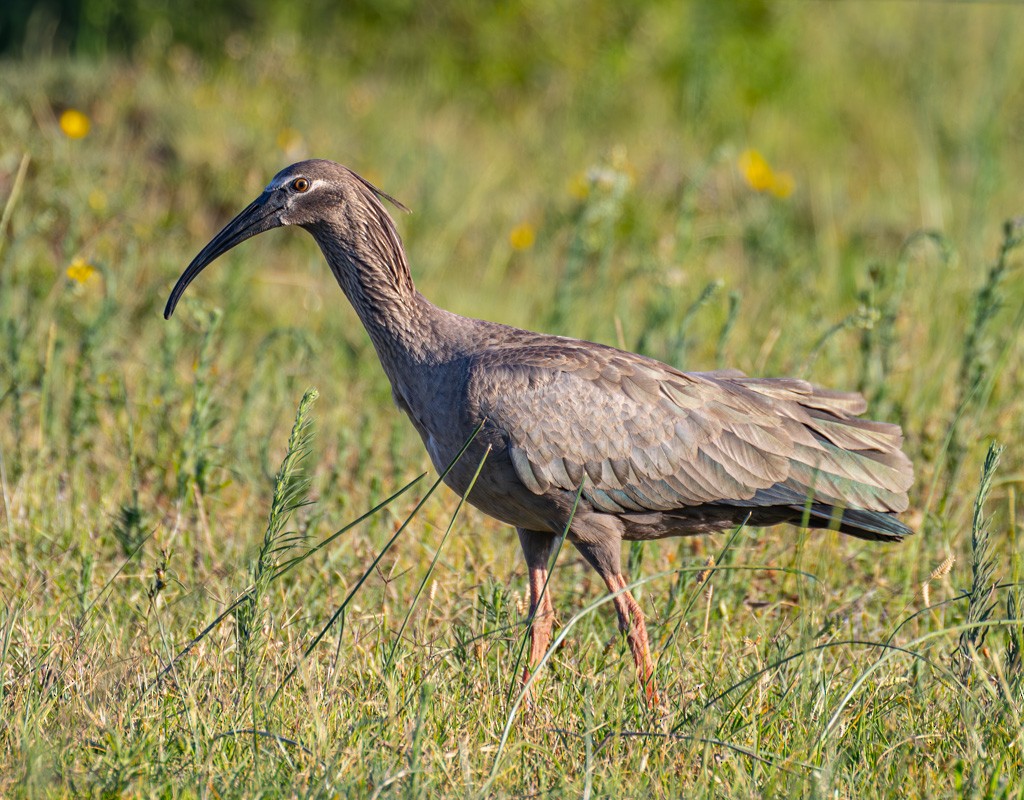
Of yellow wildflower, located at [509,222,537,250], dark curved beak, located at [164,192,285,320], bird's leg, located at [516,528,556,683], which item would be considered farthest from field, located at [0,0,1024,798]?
dark curved beak, located at [164,192,285,320]

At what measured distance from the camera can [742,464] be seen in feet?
13.7

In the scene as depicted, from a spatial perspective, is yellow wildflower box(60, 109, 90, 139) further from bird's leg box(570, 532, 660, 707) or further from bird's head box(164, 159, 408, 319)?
bird's leg box(570, 532, 660, 707)

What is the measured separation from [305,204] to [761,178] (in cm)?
441

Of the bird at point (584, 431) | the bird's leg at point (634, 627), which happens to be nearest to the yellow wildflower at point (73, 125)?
the bird at point (584, 431)

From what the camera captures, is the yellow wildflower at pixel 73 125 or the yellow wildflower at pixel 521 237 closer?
the yellow wildflower at pixel 73 125

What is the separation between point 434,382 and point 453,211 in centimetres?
456

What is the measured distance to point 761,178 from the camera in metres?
8.04

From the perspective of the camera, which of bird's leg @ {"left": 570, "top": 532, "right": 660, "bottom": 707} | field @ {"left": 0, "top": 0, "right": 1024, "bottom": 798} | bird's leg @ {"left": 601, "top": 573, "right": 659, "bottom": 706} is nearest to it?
field @ {"left": 0, "top": 0, "right": 1024, "bottom": 798}

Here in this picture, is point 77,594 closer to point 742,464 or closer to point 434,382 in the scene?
point 434,382

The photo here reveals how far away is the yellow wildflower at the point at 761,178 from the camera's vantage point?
802cm

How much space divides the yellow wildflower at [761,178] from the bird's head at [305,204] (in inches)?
164

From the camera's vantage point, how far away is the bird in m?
4.02

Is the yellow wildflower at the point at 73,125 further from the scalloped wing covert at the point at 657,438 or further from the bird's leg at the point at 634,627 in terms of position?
the bird's leg at the point at 634,627

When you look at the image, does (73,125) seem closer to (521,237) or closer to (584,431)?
(521,237)
